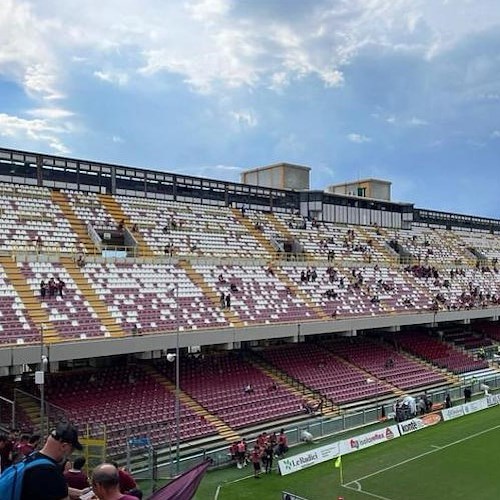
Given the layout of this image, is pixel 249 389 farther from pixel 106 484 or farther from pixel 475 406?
pixel 106 484

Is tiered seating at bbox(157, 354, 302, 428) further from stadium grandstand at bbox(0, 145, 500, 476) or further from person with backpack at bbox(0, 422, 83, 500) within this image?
person with backpack at bbox(0, 422, 83, 500)

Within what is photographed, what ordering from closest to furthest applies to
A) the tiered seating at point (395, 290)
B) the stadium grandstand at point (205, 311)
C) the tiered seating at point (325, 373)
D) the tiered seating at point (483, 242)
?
1. the stadium grandstand at point (205, 311)
2. the tiered seating at point (325, 373)
3. the tiered seating at point (395, 290)
4. the tiered seating at point (483, 242)

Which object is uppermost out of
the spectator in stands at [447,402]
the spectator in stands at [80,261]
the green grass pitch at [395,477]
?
the spectator in stands at [80,261]

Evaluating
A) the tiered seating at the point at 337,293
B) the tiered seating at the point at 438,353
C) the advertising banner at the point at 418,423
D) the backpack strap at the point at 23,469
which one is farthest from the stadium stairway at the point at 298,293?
the backpack strap at the point at 23,469

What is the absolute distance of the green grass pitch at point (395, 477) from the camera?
20656 millimetres

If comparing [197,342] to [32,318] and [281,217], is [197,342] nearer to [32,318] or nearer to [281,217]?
[32,318]

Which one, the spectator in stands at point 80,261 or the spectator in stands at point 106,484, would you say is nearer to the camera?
the spectator in stands at point 106,484

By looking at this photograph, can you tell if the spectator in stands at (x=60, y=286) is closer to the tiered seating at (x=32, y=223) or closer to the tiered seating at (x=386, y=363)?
the tiered seating at (x=32, y=223)

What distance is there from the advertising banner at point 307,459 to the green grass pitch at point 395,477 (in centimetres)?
27

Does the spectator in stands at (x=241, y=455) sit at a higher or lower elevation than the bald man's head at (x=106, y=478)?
lower

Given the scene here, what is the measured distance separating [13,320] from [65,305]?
9.42 feet

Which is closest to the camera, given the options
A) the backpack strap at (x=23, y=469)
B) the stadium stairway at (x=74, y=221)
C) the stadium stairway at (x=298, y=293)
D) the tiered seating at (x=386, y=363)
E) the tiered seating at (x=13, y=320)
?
the backpack strap at (x=23, y=469)

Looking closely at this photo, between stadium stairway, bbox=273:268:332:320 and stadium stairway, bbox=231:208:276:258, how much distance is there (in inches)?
125

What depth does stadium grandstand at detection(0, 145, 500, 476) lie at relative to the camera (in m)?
25.1
